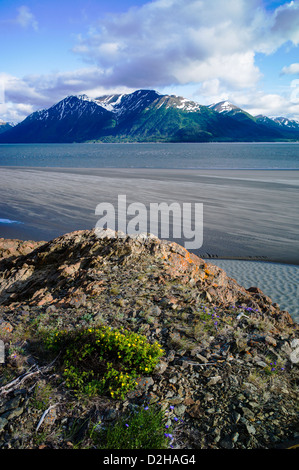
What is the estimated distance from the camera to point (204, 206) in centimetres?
2606

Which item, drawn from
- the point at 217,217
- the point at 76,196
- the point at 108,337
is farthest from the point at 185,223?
the point at 108,337

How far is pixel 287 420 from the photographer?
173 inches

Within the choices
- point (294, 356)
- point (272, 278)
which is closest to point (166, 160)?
point (272, 278)

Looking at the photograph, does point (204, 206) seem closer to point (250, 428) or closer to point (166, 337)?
point (166, 337)

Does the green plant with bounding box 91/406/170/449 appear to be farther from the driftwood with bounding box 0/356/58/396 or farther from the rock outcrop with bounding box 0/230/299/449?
the driftwood with bounding box 0/356/58/396

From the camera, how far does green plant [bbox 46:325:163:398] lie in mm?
4738

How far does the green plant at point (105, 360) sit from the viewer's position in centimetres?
474

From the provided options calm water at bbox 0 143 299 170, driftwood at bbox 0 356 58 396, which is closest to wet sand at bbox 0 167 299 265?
driftwood at bbox 0 356 58 396

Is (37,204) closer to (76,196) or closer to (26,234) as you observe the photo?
(76,196)

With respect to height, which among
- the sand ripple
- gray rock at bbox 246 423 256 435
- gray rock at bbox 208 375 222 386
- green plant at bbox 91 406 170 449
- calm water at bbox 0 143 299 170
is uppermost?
calm water at bbox 0 143 299 170

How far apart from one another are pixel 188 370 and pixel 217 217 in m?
18.3

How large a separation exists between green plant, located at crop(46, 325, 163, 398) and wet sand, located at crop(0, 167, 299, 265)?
36.0 feet

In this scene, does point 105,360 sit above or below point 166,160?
below

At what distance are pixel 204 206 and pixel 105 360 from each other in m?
22.0
